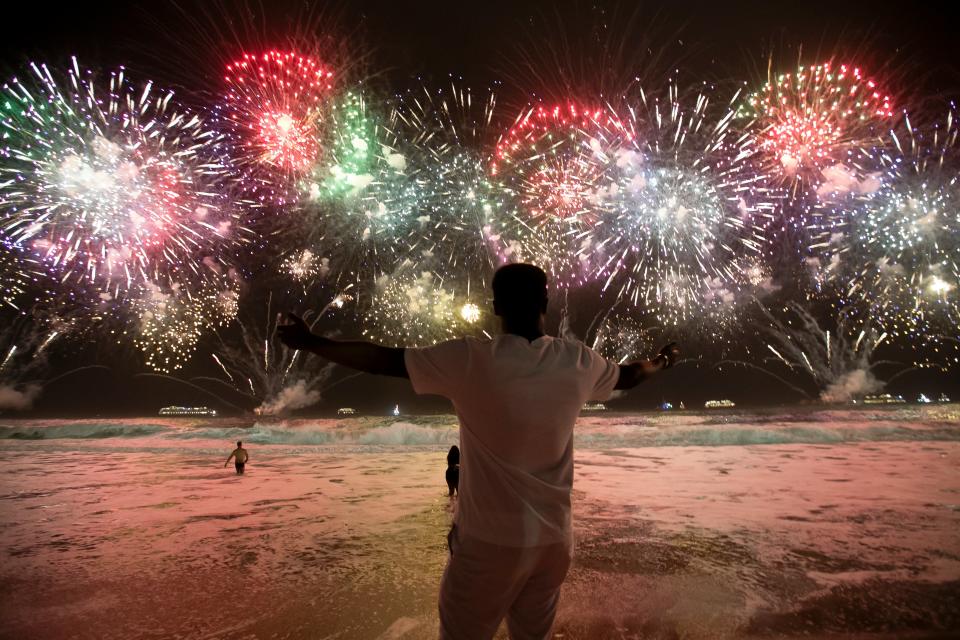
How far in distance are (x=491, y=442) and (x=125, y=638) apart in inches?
149

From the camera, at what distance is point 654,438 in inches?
747

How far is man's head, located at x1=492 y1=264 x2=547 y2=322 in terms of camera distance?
76.0 inches

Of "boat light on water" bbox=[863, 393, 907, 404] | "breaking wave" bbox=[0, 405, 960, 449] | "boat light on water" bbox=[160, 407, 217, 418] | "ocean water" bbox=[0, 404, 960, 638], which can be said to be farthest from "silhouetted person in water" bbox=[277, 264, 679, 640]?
"boat light on water" bbox=[863, 393, 907, 404]

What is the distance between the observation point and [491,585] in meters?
1.74

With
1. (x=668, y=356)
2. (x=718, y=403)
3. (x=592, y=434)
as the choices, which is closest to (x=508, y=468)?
(x=668, y=356)

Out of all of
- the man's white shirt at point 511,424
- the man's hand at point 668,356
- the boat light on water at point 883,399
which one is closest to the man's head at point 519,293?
the man's white shirt at point 511,424

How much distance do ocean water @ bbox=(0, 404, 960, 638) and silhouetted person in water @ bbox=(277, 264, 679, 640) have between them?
2306mm

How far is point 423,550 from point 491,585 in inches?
173

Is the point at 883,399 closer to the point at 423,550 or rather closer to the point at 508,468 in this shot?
the point at 423,550

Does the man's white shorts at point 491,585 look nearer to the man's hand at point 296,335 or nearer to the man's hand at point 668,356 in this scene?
the man's hand at point 296,335

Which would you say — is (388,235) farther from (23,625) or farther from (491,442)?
(491,442)

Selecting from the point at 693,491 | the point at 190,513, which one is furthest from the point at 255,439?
the point at 693,491

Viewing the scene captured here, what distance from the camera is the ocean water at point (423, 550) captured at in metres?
4.02

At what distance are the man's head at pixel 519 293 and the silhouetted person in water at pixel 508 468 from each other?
2 centimetres
